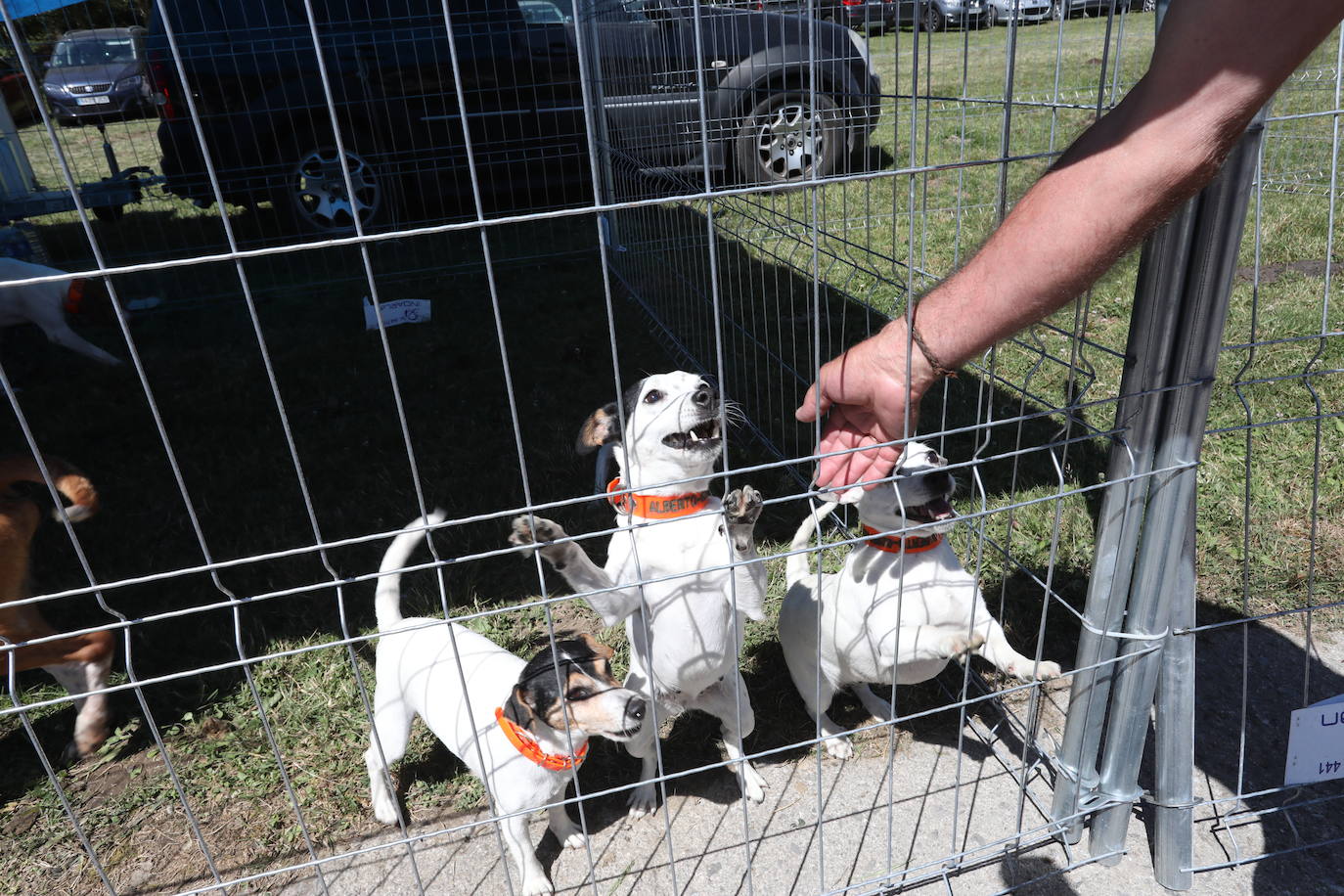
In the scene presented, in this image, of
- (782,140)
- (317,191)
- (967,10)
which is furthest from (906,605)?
(317,191)

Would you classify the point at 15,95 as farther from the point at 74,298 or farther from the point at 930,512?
the point at 930,512

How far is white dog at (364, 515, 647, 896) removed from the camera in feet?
6.23

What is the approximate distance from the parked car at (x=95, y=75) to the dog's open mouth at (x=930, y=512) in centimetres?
670

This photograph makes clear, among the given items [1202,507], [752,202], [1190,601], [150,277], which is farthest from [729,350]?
[150,277]

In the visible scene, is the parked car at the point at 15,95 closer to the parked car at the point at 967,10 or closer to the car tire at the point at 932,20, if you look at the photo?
the car tire at the point at 932,20

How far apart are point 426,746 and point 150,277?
6.16 meters

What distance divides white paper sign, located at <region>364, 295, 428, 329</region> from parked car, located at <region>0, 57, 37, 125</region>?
2.86 metres

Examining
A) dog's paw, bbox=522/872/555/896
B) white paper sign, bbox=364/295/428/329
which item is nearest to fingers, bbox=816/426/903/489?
dog's paw, bbox=522/872/555/896

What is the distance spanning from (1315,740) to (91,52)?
7.99 m

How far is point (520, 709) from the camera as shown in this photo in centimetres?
191

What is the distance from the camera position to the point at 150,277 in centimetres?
709

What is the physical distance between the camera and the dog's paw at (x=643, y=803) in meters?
2.34

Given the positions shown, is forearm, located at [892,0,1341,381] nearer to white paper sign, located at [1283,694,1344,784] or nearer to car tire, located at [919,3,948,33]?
car tire, located at [919,3,948,33]

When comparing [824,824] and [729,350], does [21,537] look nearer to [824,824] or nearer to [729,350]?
[824,824]
